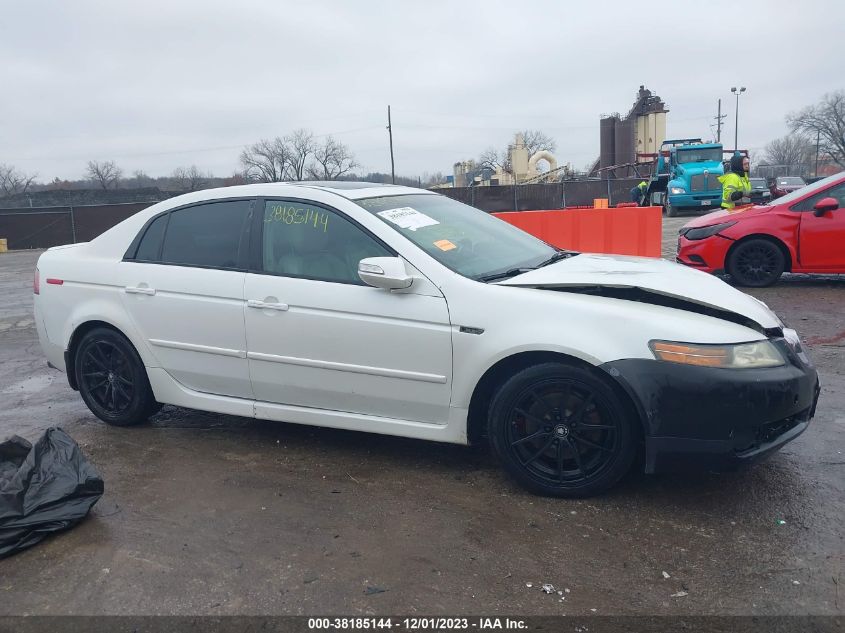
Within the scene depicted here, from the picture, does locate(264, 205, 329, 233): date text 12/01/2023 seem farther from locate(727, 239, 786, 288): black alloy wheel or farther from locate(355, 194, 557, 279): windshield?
locate(727, 239, 786, 288): black alloy wheel

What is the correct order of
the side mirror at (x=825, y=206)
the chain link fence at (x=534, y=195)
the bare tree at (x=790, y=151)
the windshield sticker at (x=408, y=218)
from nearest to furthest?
the windshield sticker at (x=408, y=218), the side mirror at (x=825, y=206), the chain link fence at (x=534, y=195), the bare tree at (x=790, y=151)

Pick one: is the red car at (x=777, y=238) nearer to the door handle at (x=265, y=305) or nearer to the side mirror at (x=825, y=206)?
the side mirror at (x=825, y=206)

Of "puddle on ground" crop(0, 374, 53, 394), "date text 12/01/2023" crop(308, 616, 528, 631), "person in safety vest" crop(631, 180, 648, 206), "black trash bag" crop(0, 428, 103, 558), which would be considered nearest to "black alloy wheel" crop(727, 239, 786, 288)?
"date text 12/01/2023" crop(308, 616, 528, 631)

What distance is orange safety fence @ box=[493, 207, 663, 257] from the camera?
9.56 m

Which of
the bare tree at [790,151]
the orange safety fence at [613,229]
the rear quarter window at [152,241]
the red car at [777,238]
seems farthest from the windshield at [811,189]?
the bare tree at [790,151]

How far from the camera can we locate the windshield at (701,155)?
Answer: 25.4 metres

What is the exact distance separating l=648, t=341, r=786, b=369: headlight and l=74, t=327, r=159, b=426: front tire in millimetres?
3225

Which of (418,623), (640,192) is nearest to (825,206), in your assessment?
(418,623)

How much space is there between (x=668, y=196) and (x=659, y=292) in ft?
77.2

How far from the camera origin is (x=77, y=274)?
477 centimetres

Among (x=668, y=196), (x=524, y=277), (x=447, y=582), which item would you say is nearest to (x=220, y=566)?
(x=447, y=582)

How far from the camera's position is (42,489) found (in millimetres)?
3387

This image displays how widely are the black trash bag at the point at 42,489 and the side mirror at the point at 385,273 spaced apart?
5.53 ft

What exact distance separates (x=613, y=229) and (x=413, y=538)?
7.30 metres
